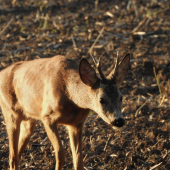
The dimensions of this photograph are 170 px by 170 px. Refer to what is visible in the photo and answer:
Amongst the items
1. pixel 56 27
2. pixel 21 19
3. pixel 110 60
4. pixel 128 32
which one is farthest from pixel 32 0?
pixel 110 60

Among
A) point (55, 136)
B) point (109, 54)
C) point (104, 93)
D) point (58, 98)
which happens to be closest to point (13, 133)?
point (55, 136)

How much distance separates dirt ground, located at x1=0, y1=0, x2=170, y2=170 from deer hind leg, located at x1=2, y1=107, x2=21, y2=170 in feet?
1.21

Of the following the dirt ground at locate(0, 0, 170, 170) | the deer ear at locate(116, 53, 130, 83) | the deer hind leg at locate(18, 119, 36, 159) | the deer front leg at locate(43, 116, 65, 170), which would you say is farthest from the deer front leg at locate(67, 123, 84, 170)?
the deer ear at locate(116, 53, 130, 83)

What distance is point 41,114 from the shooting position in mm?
6992

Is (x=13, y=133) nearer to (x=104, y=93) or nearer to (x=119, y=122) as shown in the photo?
(x=104, y=93)

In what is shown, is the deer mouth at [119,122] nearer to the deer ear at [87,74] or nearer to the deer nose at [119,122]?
the deer nose at [119,122]

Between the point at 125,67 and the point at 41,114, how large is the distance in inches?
63.0

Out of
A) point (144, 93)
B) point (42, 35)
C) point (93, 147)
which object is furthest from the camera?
point (42, 35)

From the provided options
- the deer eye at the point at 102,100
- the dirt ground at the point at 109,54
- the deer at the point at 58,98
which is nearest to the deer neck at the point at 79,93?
the deer at the point at 58,98

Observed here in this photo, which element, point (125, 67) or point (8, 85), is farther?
point (8, 85)

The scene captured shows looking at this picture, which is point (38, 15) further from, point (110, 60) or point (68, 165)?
point (68, 165)

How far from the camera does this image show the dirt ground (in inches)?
321

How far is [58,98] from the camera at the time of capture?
662cm

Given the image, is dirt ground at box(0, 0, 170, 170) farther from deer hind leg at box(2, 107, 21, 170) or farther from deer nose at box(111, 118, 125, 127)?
deer nose at box(111, 118, 125, 127)
